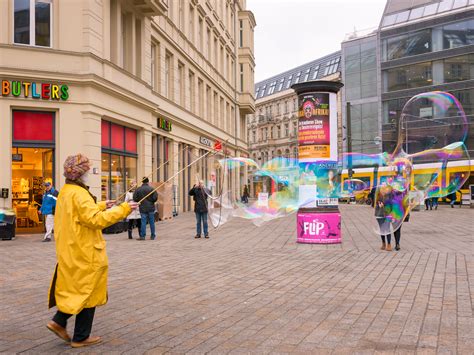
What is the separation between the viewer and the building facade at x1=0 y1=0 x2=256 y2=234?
1725cm

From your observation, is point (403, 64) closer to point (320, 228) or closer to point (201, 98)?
point (201, 98)

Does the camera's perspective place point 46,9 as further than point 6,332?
Yes

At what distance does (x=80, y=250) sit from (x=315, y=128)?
10265mm

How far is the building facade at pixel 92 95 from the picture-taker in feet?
56.6

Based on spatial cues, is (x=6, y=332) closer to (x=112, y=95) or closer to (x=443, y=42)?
(x=112, y=95)

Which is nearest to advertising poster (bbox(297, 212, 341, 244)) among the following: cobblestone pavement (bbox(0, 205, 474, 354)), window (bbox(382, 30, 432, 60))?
cobblestone pavement (bbox(0, 205, 474, 354))

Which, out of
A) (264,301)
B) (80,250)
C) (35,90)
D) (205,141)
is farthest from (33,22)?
(205,141)

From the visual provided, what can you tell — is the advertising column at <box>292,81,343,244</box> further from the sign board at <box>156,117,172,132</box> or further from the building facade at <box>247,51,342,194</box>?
the building facade at <box>247,51,342,194</box>

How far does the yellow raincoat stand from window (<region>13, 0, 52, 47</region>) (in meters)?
14.4

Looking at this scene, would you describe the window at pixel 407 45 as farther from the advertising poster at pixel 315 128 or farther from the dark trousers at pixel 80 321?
the dark trousers at pixel 80 321

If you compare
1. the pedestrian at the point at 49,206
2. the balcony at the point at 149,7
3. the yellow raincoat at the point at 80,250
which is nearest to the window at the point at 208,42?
the balcony at the point at 149,7

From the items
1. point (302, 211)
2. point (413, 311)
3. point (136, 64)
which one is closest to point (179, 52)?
point (136, 64)

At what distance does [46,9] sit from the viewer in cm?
1805

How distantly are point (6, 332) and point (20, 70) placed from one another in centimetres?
1321
